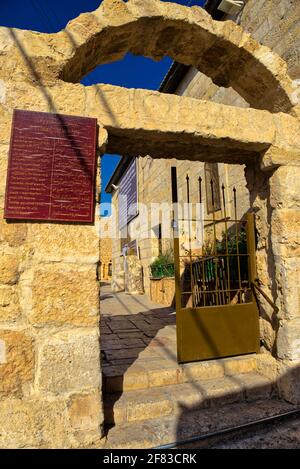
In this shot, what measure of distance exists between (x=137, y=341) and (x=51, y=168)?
2.46 m

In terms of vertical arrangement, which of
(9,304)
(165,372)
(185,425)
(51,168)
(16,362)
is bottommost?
(185,425)

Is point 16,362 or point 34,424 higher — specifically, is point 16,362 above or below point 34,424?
above

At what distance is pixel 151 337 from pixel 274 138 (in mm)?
2750

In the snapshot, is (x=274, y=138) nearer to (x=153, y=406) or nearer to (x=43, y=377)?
(x=153, y=406)

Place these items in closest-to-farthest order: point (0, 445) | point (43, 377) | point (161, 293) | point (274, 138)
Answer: point (0, 445), point (43, 377), point (274, 138), point (161, 293)

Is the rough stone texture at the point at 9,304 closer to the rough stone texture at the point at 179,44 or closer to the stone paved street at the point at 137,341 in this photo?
the stone paved street at the point at 137,341

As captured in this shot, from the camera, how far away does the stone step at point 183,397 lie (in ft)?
7.34

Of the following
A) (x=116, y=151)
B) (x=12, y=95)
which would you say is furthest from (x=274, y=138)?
(x=12, y=95)

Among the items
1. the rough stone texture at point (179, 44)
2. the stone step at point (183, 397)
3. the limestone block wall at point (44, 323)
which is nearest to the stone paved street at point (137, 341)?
the stone step at point (183, 397)

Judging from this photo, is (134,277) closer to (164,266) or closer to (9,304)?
(164,266)

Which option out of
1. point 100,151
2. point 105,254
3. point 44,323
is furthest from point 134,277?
point 105,254

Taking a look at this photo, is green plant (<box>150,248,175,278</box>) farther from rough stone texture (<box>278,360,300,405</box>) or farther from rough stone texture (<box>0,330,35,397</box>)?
rough stone texture (<box>0,330,35,397</box>)

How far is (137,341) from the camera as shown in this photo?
12.1ft

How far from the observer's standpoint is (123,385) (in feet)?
8.20
